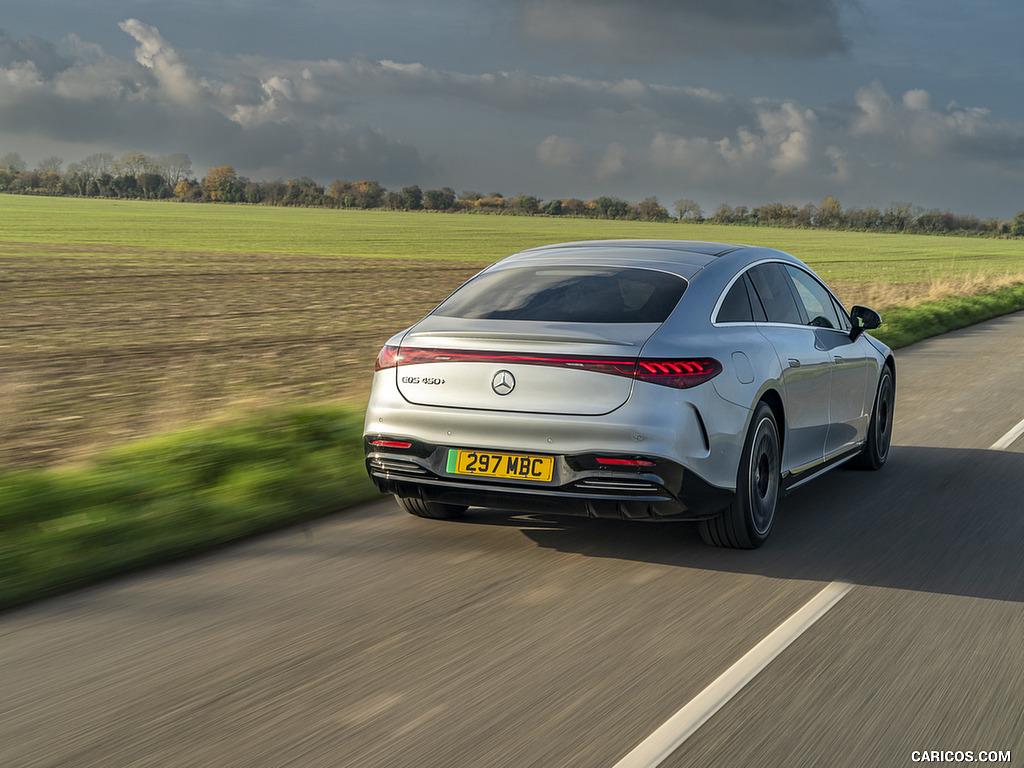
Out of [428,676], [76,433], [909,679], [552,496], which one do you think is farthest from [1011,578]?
[76,433]

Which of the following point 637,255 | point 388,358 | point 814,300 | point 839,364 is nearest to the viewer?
point 388,358

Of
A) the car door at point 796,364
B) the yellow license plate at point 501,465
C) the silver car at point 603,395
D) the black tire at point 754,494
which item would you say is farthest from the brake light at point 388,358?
the car door at point 796,364

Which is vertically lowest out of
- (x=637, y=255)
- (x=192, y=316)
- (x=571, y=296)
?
(x=192, y=316)

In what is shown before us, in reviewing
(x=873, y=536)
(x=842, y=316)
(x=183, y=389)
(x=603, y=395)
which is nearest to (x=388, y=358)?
(x=603, y=395)

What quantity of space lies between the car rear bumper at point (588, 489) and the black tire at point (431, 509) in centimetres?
Answer: 84

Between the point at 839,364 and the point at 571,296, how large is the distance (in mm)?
2360

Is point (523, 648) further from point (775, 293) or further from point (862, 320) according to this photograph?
point (862, 320)

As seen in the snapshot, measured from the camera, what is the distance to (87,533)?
221 inches

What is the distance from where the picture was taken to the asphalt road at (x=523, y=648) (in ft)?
11.1

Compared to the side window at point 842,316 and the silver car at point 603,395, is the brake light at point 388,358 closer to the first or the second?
the silver car at point 603,395

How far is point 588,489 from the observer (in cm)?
520

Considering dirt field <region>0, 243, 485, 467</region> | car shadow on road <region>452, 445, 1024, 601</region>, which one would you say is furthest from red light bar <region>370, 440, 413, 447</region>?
dirt field <region>0, 243, 485, 467</region>

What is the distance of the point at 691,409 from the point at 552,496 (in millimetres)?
801

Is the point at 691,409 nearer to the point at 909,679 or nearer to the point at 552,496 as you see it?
the point at 552,496
